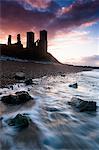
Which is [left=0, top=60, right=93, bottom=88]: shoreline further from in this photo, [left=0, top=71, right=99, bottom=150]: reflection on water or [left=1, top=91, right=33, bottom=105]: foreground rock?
[left=0, top=71, right=99, bottom=150]: reflection on water

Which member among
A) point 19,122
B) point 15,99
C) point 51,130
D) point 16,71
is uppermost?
point 16,71

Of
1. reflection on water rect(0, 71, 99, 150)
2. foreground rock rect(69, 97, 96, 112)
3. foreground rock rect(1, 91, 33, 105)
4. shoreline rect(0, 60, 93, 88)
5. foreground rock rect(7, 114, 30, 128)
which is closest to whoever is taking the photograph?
reflection on water rect(0, 71, 99, 150)

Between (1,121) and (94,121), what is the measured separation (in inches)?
91.9

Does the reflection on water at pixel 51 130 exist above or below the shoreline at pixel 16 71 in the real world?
below

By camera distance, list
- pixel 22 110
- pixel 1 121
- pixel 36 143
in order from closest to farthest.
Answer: pixel 36 143
pixel 1 121
pixel 22 110

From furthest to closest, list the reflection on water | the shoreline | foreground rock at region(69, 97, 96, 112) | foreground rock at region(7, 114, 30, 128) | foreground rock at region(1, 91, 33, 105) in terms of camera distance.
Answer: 1. the shoreline
2. foreground rock at region(1, 91, 33, 105)
3. foreground rock at region(69, 97, 96, 112)
4. foreground rock at region(7, 114, 30, 128)
5. the reflection on water

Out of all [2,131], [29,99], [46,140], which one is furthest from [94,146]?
[29,99]

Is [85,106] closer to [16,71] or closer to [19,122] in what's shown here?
[19,122]

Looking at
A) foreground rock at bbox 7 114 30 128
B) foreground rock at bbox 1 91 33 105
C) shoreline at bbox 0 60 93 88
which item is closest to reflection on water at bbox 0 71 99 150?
foreground rock at bbox 7 114 30 128

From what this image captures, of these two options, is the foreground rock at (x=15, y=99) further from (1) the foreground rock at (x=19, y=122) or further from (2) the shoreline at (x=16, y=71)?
(2) the shoreline at (x=16, y=71)

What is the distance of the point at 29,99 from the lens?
8039mm

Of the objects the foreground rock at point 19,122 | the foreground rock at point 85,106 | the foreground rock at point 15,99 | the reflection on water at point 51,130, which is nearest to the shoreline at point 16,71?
the foreground rock at point 15,99

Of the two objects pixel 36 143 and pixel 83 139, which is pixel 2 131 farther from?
pixel 83 139

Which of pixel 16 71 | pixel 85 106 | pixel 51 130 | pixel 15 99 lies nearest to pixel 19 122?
pixel 51 130
